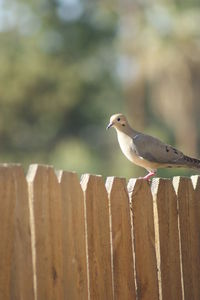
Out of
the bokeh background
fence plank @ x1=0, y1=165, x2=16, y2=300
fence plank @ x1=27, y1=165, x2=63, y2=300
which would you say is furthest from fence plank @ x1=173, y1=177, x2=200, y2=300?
the bokeh background

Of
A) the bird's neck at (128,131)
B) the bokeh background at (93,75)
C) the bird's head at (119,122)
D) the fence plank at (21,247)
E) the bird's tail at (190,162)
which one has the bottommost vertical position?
the fence plank at (21,247)

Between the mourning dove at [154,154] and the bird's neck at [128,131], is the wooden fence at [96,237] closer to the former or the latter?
the mourning dove at [154,154]

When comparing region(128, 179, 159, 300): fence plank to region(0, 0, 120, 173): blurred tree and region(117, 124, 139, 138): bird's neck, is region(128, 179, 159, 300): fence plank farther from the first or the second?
region(0, 0, 120, 173): blurred tree

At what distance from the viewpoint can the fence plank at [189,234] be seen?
5980 mm

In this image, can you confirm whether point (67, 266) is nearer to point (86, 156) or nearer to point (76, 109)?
point (86, 156)

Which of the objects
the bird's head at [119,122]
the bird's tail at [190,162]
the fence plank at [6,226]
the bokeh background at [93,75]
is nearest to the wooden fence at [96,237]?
the fence plank at [6,226]

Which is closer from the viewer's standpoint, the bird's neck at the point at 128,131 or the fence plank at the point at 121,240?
the fence plank at the point at 121,240

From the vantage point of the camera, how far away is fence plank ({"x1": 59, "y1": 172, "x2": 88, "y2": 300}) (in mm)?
4906

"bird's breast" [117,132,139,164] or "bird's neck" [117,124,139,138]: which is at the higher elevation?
"bird's neck" [117,124,139,138]

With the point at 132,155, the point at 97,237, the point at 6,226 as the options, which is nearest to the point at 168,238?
the point at 97,237

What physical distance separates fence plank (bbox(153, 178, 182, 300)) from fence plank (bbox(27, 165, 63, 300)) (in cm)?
113

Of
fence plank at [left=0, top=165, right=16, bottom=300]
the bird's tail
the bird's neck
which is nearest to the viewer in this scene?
fence plank at [left=0, top=165, right=16, bottom=300]

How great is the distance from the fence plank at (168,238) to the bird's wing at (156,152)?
1.90m

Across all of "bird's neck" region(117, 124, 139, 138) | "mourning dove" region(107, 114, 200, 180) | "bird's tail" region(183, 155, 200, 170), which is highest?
"bird's neck" region(117, 124, 139, 138)
